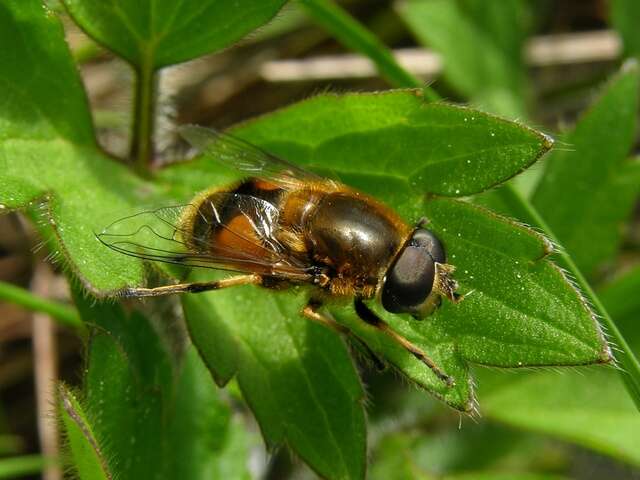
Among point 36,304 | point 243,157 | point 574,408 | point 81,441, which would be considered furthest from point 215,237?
point 574,408

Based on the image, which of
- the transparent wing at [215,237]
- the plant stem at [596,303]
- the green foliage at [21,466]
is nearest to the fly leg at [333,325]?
the transparent wing at [215,237]

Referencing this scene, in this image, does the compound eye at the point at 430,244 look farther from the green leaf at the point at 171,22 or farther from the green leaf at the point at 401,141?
the green leaf at the point at 171,22

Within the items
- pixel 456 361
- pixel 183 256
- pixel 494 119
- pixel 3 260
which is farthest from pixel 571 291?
pixel 3 260

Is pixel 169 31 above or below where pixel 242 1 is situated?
below

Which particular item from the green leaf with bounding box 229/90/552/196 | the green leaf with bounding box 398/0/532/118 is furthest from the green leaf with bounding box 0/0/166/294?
the green leaf with bounding box 398/0/532/118

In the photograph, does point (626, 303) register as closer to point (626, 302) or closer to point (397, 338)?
point (626, 302)

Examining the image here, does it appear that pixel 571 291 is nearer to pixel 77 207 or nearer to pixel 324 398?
pixel 324 398

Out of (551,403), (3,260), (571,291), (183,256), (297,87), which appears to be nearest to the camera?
(571,291)
